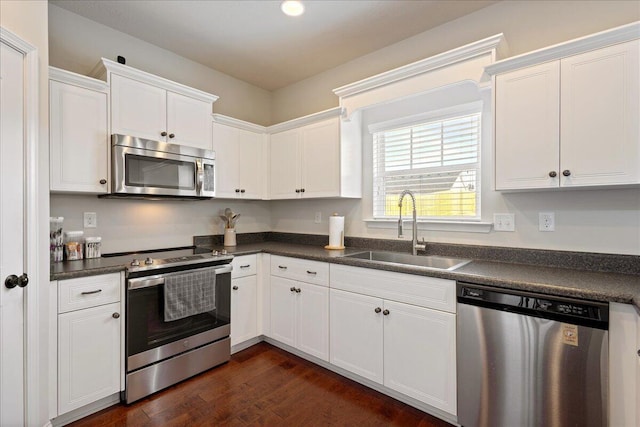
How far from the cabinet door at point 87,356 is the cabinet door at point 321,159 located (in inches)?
71.1

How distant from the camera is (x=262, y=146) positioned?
3.38 m

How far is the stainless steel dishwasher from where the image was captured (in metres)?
1.39

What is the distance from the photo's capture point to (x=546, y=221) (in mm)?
2008

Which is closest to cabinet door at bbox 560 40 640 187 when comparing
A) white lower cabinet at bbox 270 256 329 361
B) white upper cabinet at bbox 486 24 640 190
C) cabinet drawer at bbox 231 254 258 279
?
white upper cabinet at bbox 486 24 640 190

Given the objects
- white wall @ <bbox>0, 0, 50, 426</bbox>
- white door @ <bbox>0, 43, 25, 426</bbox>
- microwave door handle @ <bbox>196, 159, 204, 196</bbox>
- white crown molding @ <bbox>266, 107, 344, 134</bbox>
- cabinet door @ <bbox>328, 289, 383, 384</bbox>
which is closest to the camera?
white door @ <bbox>0, 43, 25, 426</bbox>

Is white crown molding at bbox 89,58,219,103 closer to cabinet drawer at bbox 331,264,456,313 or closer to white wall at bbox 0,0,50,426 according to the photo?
white wall at bbox 0,0,50,426

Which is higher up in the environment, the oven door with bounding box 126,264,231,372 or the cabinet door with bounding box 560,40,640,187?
the cabinet door with bounding box 560,40,640,187

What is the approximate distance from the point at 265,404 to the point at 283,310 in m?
0.80

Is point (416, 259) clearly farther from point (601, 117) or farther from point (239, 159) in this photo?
point (239, 159)

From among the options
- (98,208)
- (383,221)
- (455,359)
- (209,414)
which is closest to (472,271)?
(455,359)

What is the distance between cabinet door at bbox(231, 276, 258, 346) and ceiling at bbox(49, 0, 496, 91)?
2.10 meters

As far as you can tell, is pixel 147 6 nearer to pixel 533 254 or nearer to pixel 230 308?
pixel 230 308

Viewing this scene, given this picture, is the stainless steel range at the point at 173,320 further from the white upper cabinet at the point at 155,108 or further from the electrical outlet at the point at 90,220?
the white upper cabinet at the point at 155,108

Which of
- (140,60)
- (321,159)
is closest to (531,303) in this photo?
(321,159)
